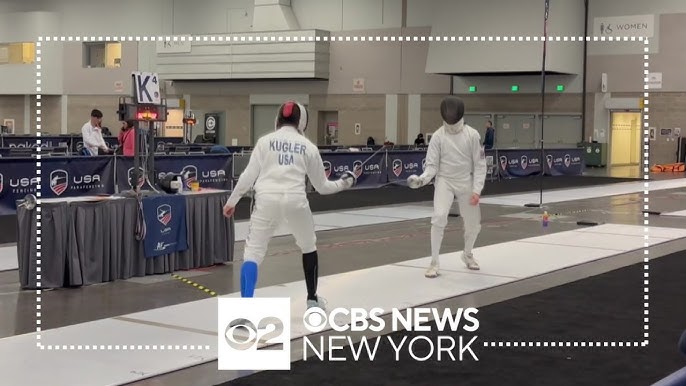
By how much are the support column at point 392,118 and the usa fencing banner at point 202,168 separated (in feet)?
62.7

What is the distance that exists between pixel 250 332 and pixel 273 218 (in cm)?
87

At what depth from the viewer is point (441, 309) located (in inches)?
305

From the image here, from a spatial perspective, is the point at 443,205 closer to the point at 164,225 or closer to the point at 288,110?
the point at 288,110

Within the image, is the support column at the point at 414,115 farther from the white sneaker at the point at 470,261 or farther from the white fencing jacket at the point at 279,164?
the white fencing jacket at the point at 279,164

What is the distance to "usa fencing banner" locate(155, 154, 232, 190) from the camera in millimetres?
16797

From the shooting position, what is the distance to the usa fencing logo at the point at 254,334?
5.94m

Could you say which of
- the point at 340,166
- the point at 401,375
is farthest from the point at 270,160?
the point at 340,166

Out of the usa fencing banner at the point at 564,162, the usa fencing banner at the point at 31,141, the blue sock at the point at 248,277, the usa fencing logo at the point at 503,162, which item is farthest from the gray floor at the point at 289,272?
the usa fencing banner at the point at 31,141

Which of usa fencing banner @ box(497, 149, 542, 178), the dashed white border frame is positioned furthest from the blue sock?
usa fencing banner @ box(497, 149, 542, 178)

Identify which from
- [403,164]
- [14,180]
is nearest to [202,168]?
[14,180]

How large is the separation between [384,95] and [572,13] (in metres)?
8.42

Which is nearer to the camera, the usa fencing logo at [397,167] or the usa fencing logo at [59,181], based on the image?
the usa fencing logo at [59,181]

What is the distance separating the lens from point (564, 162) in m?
28.9

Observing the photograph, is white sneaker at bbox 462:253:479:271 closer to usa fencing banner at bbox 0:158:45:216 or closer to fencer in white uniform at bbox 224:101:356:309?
fencer in white uniform at bbox 224:101:356:309
